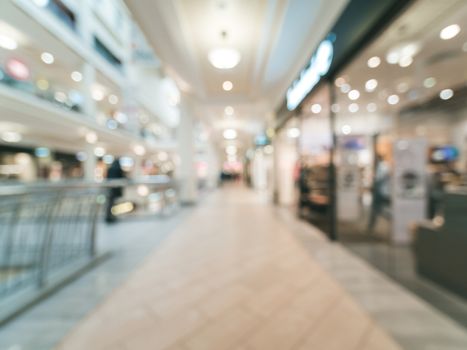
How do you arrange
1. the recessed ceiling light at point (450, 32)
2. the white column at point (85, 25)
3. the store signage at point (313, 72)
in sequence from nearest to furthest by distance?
the recessed ceiling light at point (450, 32), the store signage at point (313, 72), the white column at point (85, 25)

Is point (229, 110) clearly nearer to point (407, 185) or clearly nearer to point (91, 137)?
point (91, 137)

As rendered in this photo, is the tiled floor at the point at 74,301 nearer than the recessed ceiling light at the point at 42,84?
Yes

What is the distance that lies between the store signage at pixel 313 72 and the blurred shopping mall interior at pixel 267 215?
0.04 m

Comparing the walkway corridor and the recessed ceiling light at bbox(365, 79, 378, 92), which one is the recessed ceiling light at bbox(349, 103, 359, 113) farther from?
the walkway corridor

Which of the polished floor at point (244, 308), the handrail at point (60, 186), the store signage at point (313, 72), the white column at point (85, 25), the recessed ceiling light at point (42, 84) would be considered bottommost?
the polished floor at point (244, 308)

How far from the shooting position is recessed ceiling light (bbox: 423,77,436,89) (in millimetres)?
5686

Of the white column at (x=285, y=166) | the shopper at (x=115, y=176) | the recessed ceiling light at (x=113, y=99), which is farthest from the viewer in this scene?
the recessed ceiling light at (x=113, y=99)

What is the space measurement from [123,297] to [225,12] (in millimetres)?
4216

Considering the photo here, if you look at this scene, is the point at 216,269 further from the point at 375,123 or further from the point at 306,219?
the point at 375,123

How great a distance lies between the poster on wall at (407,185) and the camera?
3.55 m

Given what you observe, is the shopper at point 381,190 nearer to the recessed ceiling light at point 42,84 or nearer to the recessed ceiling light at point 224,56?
the recessed ceiling light at point 224,56

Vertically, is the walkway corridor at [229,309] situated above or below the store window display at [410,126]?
below

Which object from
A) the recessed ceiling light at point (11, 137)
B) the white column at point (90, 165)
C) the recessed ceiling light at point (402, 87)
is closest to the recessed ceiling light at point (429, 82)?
the recessed ceiling light at point (402, 87)

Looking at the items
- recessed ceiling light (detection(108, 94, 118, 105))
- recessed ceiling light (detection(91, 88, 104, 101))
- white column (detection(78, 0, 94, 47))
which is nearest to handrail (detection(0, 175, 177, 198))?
white column (detection(78, 0, 94, 47))
